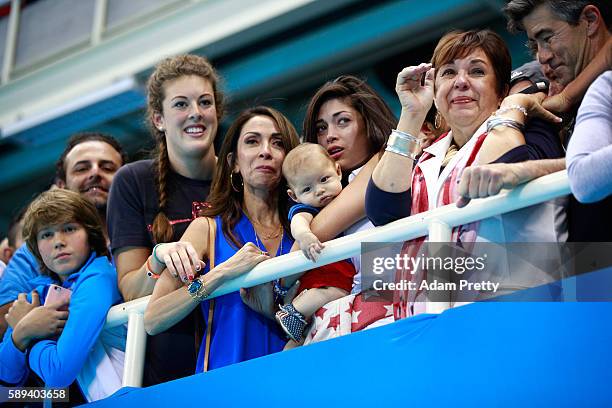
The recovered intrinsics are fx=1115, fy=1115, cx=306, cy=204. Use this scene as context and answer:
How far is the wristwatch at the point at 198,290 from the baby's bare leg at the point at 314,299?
0.28 m

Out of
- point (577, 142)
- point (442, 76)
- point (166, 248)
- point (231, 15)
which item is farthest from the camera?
point (231, 15)

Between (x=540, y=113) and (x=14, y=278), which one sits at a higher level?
(x=14, y=278)

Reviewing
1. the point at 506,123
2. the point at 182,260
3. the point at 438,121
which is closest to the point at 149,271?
the point at 182,260

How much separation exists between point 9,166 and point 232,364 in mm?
5592

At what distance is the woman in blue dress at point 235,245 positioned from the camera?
3.26m

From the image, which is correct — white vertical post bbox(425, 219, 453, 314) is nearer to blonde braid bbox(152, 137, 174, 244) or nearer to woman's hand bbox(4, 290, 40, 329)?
blonde braid bbox(152, 137, 174, 244)

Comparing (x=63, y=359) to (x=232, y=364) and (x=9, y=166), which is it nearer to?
(x=232, y=364)

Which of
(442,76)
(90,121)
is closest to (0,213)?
(90,121)

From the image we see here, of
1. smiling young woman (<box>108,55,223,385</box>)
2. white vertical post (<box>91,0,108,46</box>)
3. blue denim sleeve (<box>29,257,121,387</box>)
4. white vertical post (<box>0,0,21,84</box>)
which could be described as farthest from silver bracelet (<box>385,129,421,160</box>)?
white vertical post (<box>0,0,21,84</box>)

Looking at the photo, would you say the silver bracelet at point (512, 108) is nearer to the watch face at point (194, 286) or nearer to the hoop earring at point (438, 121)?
the hoop earring at point (438, 121)

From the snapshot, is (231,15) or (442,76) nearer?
(442,76)

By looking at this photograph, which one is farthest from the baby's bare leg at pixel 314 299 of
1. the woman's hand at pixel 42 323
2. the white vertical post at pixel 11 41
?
the white vertical post at pixel 11 41

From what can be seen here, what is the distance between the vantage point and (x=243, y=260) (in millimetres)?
3168

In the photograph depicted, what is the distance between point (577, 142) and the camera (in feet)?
8.38
